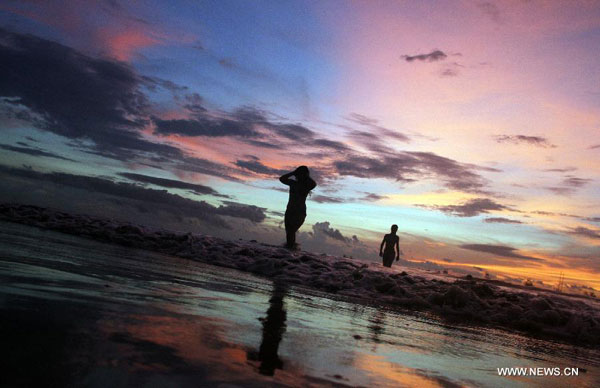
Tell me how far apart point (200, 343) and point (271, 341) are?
564 mm

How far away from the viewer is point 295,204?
15.7m

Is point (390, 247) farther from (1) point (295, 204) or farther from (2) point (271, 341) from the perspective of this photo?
(2) point (271, 341)

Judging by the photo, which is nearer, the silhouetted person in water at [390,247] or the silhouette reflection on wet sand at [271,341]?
the silhouette reflection on wet sand at [271,341]

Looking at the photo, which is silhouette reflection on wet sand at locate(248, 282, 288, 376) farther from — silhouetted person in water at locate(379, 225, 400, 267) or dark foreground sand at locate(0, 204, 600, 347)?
silhouetted person in water at locate(379, 225, 400, 267)

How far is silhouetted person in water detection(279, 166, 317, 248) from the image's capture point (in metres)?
15.3

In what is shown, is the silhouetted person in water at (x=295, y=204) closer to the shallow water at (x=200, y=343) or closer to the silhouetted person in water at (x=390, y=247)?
the silhouetted person in water at (x=390, y=247)

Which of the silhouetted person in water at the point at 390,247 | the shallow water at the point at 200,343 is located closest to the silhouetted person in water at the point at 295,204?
the silhouetted person in water at the point at 390,247

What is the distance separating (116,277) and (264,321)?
→ 6.66 ft

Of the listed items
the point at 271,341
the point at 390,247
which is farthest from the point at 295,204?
the point at 271,341

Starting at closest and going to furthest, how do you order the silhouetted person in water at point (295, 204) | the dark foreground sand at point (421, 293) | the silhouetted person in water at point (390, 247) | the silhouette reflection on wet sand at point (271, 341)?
1. the silhouette reflection on wet sand at point (271, 341)
2. the dark foreground sand at point (421, 293)
3. the silhouetted person in water at point (295, 204)
4. the silhouetted person in water at point (390, 247)

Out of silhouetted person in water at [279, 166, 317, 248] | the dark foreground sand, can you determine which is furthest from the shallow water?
silhouetted person in water at [279, 166, 317, 248]

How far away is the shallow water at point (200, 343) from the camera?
1612 mm

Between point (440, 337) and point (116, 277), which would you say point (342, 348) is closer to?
point (440, 337)

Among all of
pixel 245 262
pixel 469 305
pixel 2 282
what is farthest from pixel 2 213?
pixel 469 305
